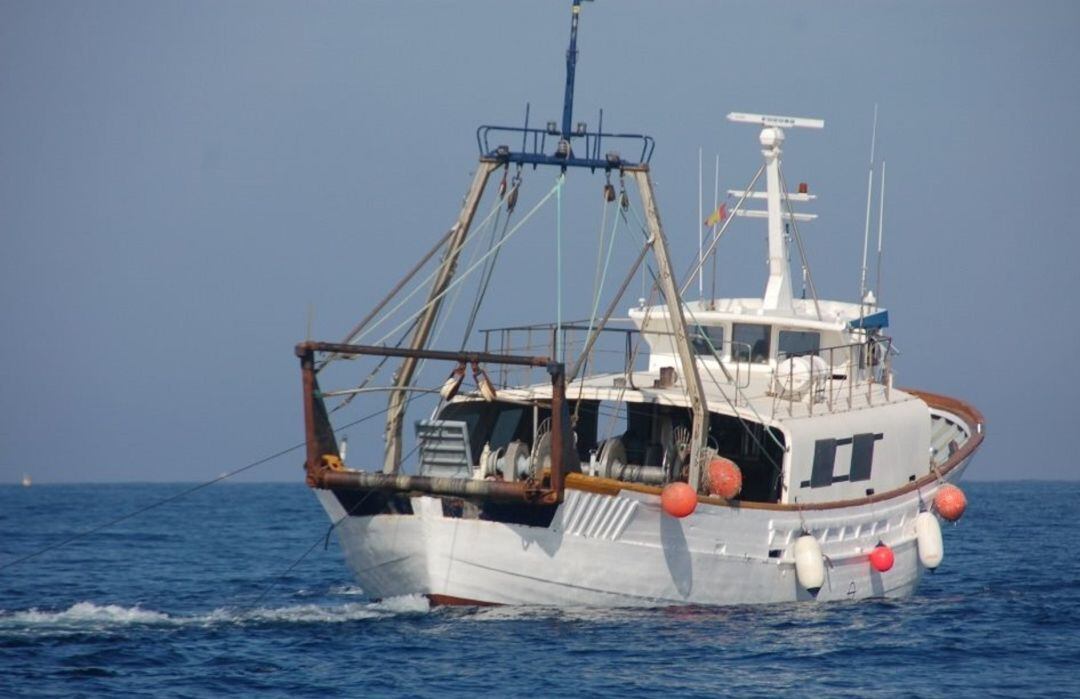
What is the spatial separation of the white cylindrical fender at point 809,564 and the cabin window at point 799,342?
16.6 ft

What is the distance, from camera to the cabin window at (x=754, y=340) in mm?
29902

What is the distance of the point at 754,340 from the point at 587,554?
7676 mm

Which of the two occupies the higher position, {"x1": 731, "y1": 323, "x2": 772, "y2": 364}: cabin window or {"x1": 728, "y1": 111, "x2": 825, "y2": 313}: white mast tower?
{"x1": 728, "y1": 111, "x2": 825, "y2": 313}: white mast tower

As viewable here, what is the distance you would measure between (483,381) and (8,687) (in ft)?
23.5

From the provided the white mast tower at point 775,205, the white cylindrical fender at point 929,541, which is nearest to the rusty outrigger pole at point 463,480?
the white cylindrical fender at point 929,541

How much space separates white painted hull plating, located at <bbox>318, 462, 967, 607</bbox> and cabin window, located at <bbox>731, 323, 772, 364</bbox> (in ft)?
15.5

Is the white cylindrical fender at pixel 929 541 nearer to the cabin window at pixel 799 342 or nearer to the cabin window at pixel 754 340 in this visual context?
the cabin window at pixel 799 342

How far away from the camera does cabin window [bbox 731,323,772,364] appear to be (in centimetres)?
2990

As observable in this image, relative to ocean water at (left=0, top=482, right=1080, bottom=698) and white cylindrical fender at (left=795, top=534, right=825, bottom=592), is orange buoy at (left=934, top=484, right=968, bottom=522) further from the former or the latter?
white cylindrical fender at (left=795, top=534, right=825, bottom=592)

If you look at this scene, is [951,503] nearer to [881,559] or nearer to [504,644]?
[881,559]

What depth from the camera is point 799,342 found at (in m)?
30.1

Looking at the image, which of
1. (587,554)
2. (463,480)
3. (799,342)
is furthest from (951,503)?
(463,480)

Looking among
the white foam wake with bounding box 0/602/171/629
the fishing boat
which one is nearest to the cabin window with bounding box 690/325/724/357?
the fishing boat

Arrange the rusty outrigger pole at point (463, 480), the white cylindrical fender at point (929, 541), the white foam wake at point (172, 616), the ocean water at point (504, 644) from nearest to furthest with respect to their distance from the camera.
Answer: the ocean water at point (504, 644), the rusty outrigger pole at point (463, 480), the white foam wake at point (172, 616), the white cylindrical fender at point (929, 541)
